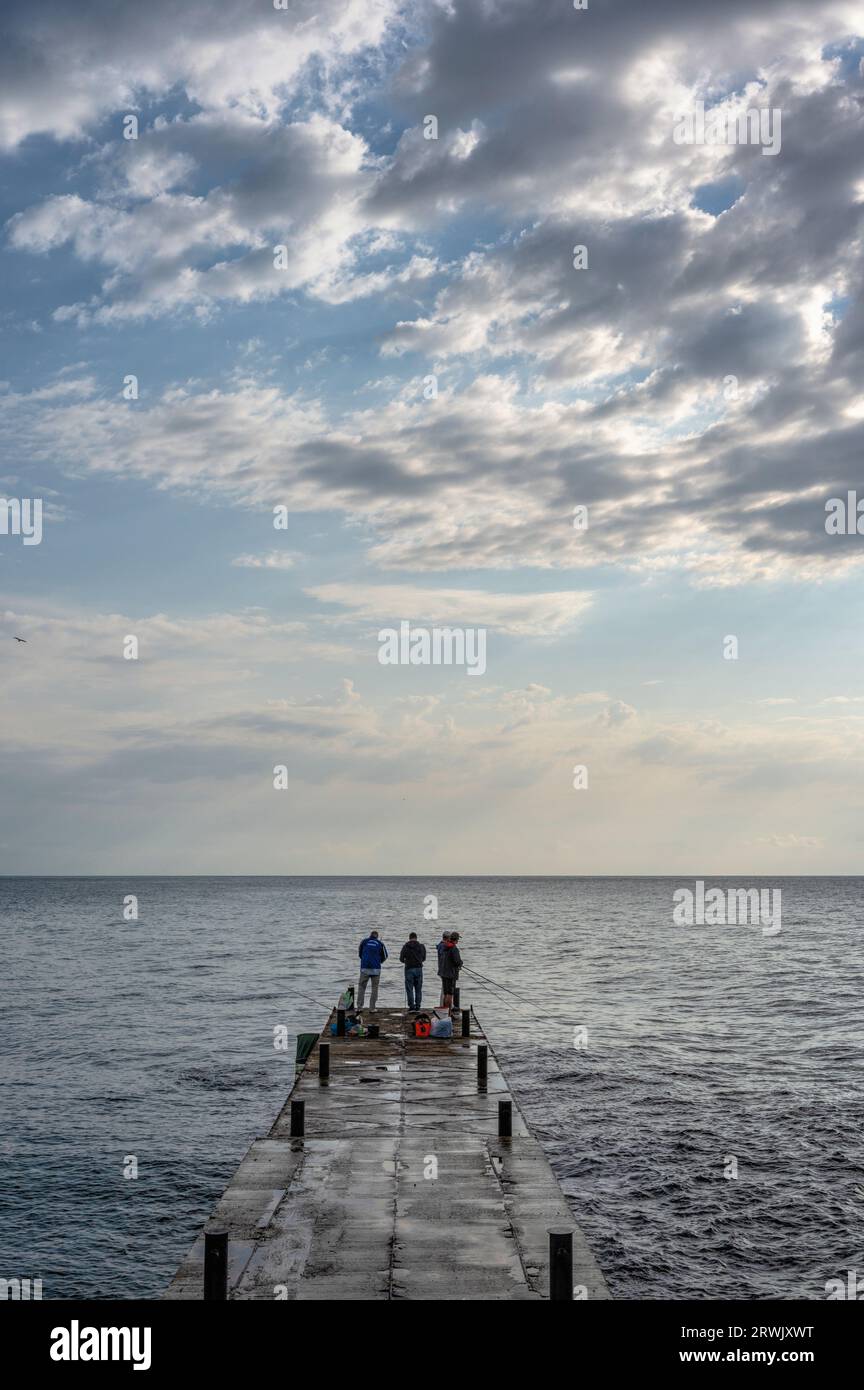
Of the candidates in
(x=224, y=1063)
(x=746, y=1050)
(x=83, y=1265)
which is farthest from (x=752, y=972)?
(x=83, y=1265)

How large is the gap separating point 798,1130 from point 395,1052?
957cm

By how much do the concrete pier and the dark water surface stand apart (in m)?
2.78

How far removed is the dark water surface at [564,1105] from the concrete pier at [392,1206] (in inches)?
109

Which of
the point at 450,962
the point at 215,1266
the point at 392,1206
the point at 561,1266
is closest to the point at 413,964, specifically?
the point at 450,962

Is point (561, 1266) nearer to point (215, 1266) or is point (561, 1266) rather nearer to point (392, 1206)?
point (215, 1266)

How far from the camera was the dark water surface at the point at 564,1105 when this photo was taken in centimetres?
1814

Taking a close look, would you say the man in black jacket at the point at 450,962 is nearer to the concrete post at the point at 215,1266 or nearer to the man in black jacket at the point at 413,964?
the man in black jacket at the point at 413,964

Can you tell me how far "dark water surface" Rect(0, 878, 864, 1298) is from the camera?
714 inches

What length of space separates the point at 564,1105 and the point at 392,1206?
14.2m

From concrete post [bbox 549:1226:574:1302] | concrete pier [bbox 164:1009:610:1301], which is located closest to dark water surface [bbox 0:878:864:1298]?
concrete pier [bbox 164:1009:610:1301]

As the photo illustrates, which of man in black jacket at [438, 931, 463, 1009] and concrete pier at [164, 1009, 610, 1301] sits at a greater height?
man in black jacket at [438, 931, 463, 1009]

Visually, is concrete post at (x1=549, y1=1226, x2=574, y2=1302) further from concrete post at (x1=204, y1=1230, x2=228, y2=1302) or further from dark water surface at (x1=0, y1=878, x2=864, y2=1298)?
dark water surface at (x1=0, y1=878, x2=864, y2=1298)
